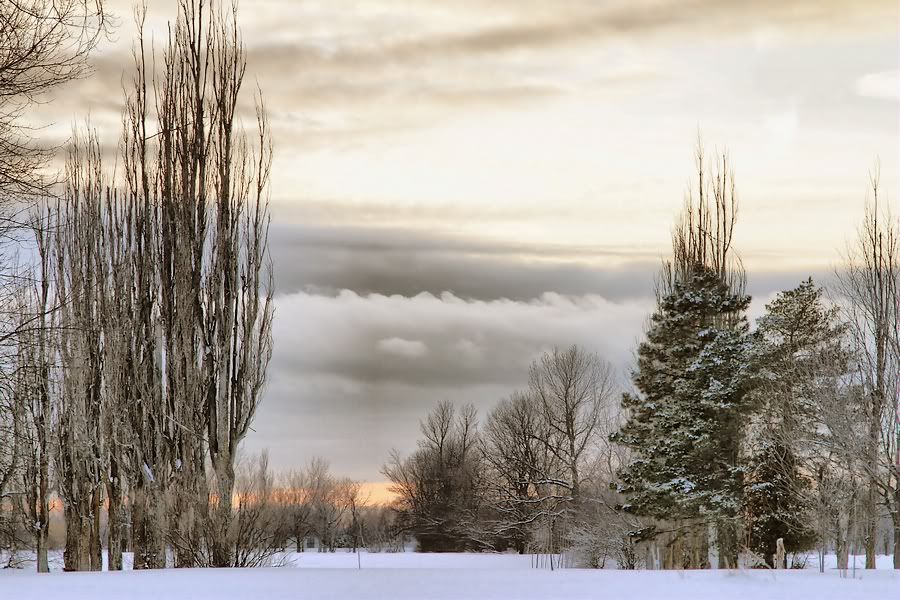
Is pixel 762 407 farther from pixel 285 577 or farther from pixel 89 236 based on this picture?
pixel 89 236

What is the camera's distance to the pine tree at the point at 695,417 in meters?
23.3

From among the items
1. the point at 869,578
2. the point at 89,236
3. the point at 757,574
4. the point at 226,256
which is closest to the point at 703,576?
the point at 757,574

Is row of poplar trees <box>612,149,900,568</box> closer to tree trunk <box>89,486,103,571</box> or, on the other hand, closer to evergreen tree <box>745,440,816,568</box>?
evergreen tree <box>745,440,816,568</box>

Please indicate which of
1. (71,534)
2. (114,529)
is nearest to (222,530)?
(114,529)

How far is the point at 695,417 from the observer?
77.9 ft

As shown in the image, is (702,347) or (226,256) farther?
(702,347)

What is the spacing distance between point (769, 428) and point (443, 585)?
44.4ft

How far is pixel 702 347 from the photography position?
24500 millimetres

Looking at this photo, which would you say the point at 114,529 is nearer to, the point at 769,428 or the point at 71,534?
the point at 71,534

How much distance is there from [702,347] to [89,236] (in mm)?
15538

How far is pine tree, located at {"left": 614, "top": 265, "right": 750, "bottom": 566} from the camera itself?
2331 centimetres

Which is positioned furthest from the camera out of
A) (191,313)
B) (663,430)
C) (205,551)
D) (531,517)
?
(531,517)

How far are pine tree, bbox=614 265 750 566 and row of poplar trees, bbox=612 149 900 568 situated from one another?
36 mm

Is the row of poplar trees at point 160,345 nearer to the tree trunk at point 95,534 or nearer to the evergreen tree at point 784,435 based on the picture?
the tree trunk at point 95,534
